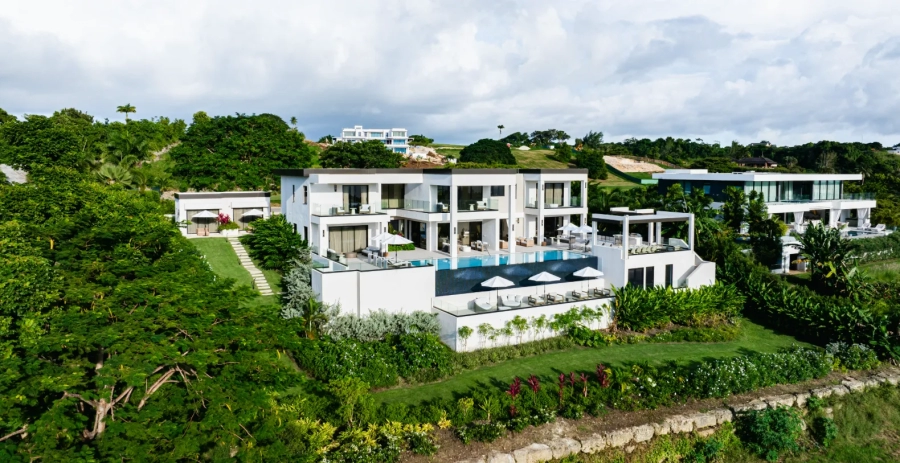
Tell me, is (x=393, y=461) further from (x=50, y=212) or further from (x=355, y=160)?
(x=355, y=160)

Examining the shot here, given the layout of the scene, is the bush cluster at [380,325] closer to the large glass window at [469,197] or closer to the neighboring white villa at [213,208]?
the large glass window at [469,197]

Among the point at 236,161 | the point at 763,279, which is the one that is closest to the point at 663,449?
the point at 763,279

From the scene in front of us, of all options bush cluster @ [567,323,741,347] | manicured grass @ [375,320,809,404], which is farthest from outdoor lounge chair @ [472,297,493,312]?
bush cluster @ [567,323,741,347]

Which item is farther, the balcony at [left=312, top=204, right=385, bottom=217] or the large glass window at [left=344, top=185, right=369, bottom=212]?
the large glass window at [left=344, top=185, right=369, bottom=212]

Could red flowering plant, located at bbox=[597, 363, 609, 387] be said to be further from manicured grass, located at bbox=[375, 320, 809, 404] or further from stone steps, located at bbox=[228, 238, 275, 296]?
stone steps, located at bbox=[228, 238, 275, 296]

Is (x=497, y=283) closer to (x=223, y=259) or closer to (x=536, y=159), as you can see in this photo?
(x=223, y=259)

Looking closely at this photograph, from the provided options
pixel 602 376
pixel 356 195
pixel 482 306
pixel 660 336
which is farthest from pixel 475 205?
pixel 602 376
